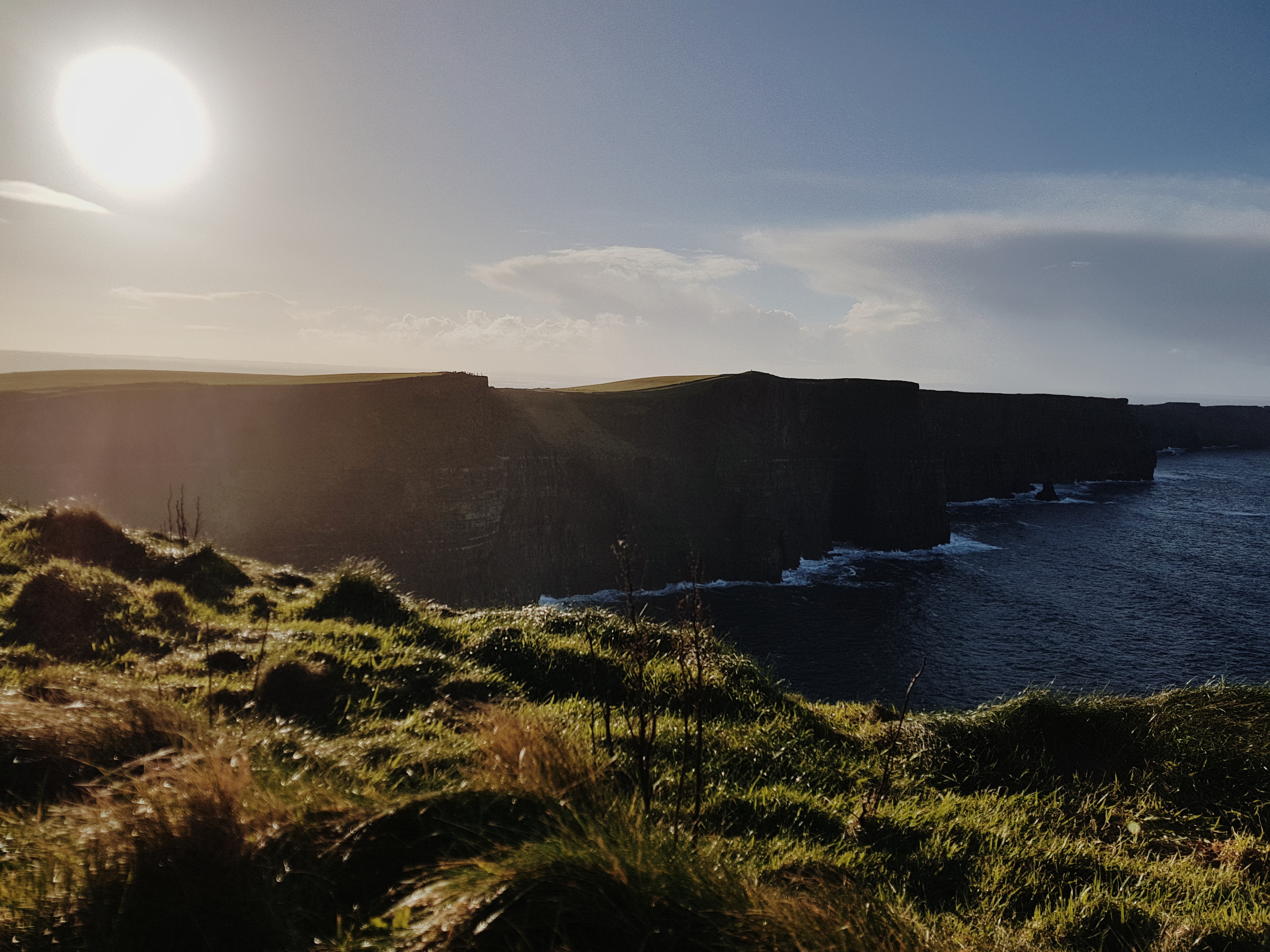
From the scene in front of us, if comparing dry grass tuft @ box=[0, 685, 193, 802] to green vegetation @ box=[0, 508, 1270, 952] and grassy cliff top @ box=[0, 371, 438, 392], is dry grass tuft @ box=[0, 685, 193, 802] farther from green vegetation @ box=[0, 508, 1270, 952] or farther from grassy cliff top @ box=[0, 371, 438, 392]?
grassy cliff top @ box=[0, 371, 438, 392]

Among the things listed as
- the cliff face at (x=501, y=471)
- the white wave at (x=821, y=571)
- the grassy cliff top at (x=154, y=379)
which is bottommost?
the white wave at (x=821, y=571)

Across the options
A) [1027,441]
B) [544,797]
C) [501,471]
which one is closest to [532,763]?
[544,797]

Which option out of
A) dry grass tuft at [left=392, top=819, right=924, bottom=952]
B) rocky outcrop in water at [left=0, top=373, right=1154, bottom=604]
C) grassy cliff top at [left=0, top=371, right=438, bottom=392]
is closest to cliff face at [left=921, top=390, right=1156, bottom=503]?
rocky outcrop in water at [left=0, top=373, right=1154, bottom=604]

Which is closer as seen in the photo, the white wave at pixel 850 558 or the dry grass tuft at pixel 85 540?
the dry grass tuft at pixel 85 540

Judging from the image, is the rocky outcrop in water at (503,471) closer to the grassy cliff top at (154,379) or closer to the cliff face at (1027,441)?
the grassy cliff top at (154,379)

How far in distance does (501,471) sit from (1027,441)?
113m

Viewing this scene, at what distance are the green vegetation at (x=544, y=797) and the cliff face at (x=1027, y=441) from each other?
4170 inches

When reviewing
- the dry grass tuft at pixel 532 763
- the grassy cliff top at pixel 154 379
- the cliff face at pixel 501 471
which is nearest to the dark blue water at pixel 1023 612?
the cliff face at pixel 501 471

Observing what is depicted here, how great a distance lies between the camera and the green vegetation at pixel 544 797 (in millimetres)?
2721

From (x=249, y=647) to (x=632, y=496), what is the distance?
188 feet

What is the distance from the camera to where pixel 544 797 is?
352 centimetres

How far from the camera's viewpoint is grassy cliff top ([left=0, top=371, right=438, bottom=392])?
171 ft

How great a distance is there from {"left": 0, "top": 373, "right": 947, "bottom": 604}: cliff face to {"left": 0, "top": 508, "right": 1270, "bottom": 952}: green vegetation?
26315 mm

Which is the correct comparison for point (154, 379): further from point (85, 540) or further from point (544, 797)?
point (544, 797)
